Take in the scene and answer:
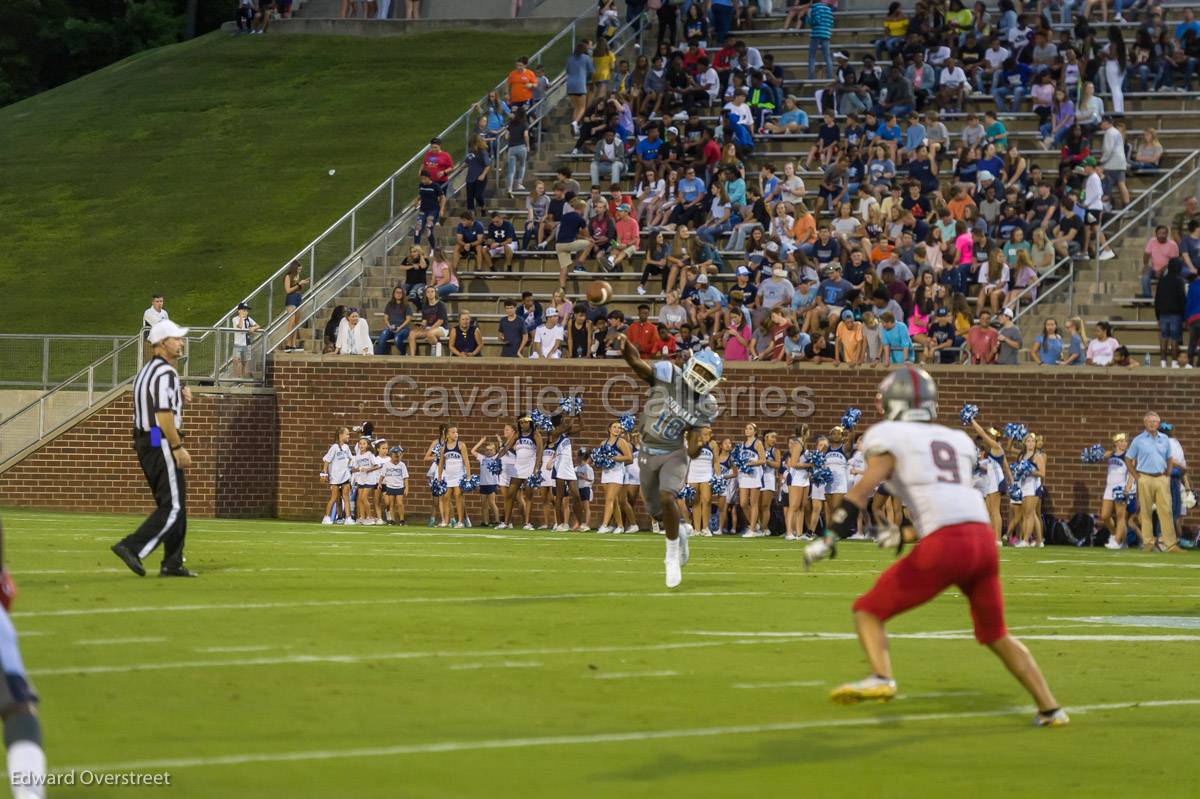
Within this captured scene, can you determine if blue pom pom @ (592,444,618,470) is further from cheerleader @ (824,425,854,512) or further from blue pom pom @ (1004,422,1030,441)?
blue pom pom @ (1004,422,1030,441)

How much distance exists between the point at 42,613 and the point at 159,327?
3498 mm

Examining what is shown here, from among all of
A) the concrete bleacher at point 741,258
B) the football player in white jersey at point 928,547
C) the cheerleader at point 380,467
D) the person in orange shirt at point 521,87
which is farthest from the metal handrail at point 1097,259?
the football player in white jersey at point 928,547

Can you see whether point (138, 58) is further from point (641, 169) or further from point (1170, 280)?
point (1170, 280)

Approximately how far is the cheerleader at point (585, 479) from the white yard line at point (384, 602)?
13.1 m

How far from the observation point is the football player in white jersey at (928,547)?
30.6 feet

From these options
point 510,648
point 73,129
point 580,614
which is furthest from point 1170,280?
point 73,129

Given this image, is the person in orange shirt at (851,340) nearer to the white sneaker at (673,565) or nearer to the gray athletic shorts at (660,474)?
the gray athletic shorts at (660,474)

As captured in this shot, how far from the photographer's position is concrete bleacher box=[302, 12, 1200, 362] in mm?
29469

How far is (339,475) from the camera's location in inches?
1193

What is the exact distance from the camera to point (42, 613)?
12.6 metres

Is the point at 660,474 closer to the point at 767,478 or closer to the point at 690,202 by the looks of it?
the point at 767,478

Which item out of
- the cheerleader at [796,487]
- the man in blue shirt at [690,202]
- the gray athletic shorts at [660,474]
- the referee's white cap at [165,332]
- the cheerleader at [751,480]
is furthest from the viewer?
the man in blue shirt at [690,202]

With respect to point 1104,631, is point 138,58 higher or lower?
higher

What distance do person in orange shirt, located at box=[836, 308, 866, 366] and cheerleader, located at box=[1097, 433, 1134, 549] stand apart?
416 centimetres
